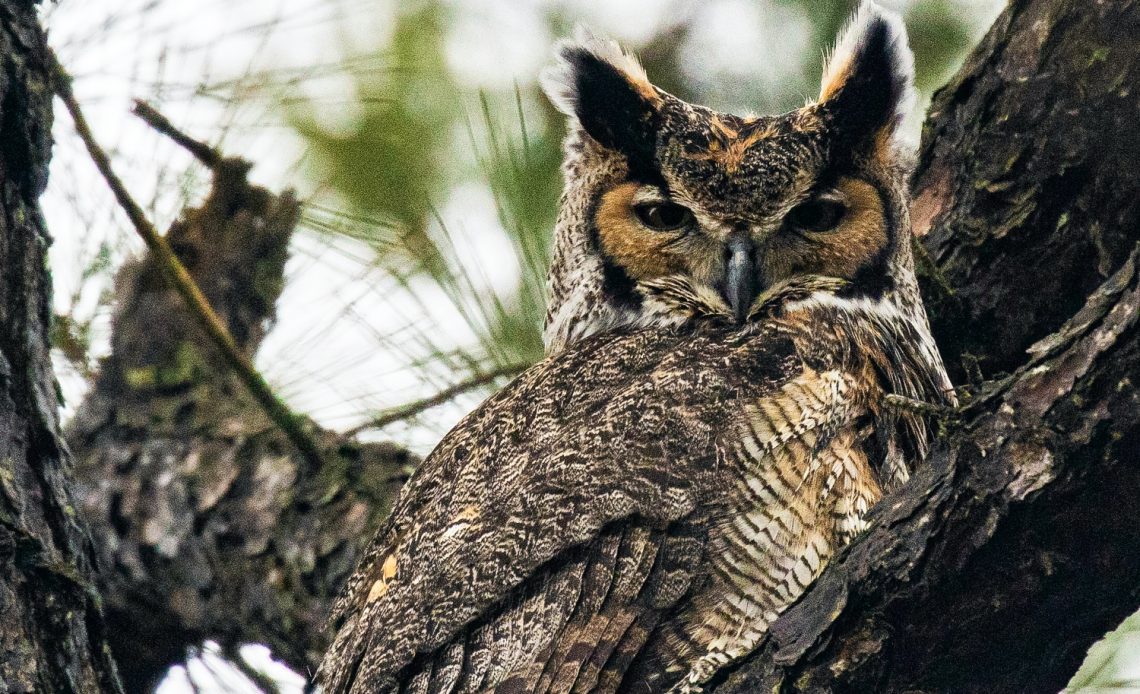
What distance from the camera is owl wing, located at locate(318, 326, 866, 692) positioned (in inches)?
76.5

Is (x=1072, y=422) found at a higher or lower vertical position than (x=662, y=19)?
lower

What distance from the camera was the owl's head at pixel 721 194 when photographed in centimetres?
245

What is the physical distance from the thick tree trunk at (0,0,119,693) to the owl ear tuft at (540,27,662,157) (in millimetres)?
1087

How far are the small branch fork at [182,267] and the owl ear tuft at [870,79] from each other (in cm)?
137

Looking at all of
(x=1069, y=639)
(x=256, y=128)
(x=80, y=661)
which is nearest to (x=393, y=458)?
(x=256, y=128)

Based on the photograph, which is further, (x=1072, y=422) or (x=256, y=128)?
(x=256, y=128)

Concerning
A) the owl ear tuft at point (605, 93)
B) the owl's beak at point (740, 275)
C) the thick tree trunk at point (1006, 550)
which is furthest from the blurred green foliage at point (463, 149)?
the thick tree trunk at point (1006, 550)

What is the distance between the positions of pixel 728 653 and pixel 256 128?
1.76 meters

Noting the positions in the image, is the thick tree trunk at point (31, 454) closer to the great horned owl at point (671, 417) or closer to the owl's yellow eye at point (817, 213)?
the great horned owl at point (671, 417)

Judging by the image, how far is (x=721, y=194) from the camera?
2.45 meters

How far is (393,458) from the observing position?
3.05 m

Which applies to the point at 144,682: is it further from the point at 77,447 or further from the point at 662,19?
the point at 662,19

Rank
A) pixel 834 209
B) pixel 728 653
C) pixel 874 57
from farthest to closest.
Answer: pixel 874 57
pixel 834 209
pixel 728 653

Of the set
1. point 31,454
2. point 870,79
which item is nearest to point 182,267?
point 31,454
